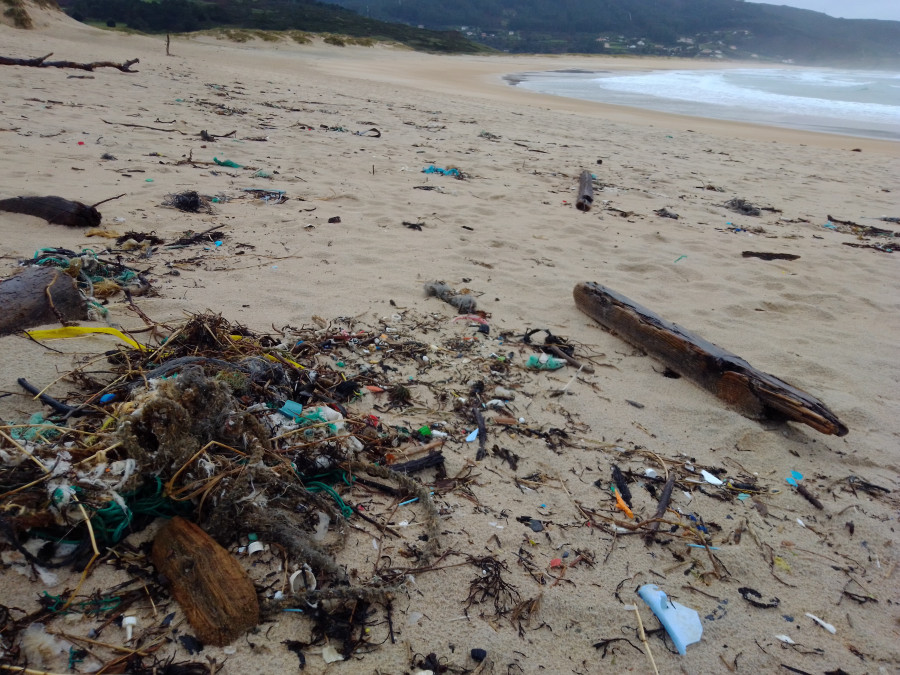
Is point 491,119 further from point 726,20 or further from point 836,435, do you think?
point 726,20

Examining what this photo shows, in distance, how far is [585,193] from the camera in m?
6.01

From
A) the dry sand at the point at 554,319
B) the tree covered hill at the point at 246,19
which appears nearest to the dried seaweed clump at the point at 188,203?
the dry sand at the point at 554,319

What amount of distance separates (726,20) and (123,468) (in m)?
127

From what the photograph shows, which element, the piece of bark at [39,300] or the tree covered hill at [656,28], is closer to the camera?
the piece of bark at [39,300]

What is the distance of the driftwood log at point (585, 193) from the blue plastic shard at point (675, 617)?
4672 millimetres

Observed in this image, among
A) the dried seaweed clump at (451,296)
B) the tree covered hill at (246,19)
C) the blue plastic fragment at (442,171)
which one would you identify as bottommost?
the dried seaweed clump at (451,296)

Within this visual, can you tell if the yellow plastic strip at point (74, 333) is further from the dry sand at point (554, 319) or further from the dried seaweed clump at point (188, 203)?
the dried seaweed clump at point (188, 203)

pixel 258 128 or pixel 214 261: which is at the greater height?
pixel 258 128

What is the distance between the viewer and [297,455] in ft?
6.37

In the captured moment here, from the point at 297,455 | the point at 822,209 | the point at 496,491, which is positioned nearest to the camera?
the point at 297,455

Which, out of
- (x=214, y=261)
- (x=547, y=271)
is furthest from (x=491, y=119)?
(x=214, y=261)

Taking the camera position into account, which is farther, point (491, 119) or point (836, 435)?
point (491, 119)

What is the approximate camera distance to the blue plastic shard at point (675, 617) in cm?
162

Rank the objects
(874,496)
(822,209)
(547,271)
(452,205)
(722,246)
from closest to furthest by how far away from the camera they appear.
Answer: (874,496)
(547,271)
(722,246)
(452,205)
(822,209)
